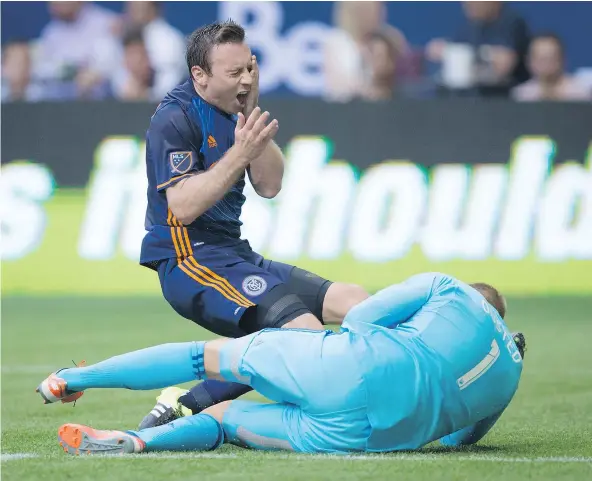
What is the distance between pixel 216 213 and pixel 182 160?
399 millimetres

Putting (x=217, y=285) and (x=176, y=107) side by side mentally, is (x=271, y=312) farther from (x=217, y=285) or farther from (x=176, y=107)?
(x=176, y=107)

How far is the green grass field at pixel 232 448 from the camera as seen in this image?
4.89 m

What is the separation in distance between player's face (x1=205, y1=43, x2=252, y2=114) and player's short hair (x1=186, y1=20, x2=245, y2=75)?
1.1 inches

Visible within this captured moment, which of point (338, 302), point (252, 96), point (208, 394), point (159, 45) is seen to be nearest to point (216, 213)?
point (252, 96)

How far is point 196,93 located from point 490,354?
81.8 inches

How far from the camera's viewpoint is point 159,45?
15508mm

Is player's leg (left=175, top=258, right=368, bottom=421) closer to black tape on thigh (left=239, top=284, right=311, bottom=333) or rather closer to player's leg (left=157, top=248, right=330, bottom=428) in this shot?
player's leg (left=157, top=248, right=330, bottom=428)

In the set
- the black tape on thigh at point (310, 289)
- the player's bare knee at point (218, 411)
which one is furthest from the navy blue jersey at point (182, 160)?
the player's bare knee at point (218, 411)

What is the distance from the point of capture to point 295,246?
13961mm

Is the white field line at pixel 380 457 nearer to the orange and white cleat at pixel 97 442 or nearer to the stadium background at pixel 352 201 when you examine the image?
the orange and white cleat at pixel 97 442

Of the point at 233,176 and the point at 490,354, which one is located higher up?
the point at 233,176

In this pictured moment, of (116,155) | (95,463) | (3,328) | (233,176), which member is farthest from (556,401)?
(116,155)

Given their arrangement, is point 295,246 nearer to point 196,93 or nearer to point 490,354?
point 196,93

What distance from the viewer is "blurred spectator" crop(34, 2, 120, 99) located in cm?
1539
